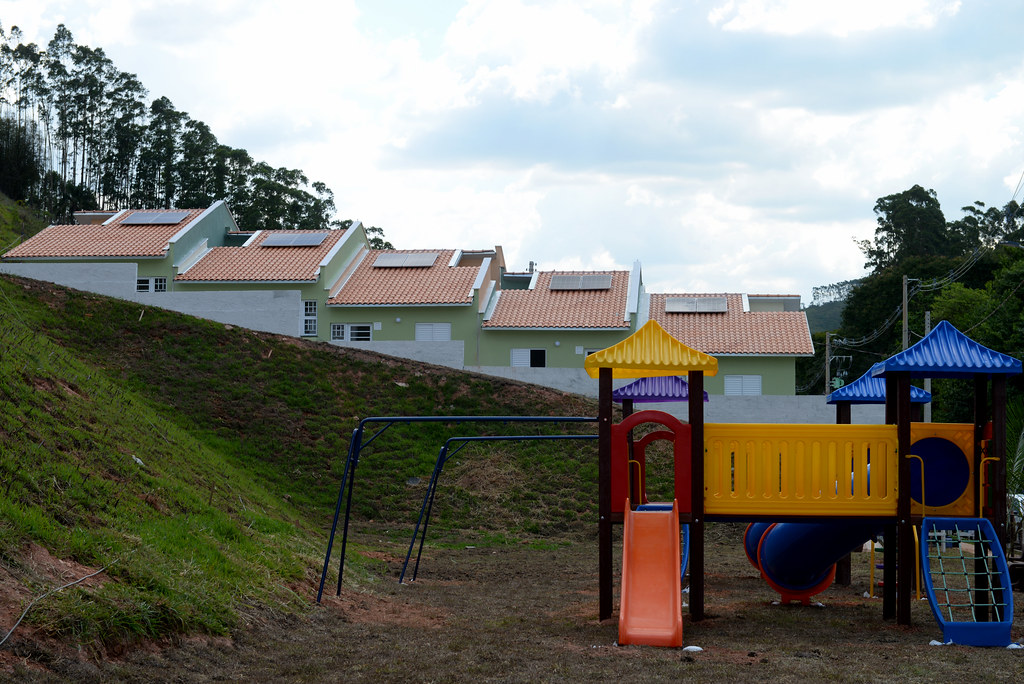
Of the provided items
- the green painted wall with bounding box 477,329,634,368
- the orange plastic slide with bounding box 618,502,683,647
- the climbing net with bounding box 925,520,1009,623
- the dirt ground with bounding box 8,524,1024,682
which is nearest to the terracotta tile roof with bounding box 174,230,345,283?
the green painted wall with bounding box 477,329,634,368

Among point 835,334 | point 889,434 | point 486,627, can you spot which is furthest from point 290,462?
point 835,334

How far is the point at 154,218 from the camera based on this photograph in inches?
1783

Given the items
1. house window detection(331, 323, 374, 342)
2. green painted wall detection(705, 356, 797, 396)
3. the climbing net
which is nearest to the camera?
the climbing net

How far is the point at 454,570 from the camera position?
17.2 m

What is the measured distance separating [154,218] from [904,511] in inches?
1609

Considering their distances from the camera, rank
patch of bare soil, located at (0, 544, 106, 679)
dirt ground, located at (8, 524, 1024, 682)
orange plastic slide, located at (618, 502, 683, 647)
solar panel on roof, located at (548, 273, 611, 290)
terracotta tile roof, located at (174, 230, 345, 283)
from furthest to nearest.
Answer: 1. solar panel on roof, located at (548, 273, 611, 290)
2. terracotta tile roof, located at (174, 230, 345, 283)
3. orange plastic slide, located at (618, 502, 683, 647)
4. dirt ground, located at (8, 524, 1024, 682)
5. patch of bare soil, located at (0, 544, 106, 679)

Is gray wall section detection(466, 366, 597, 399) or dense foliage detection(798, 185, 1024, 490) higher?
dense foliage detection(798, 185, 1024, 490)

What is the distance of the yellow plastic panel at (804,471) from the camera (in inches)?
456

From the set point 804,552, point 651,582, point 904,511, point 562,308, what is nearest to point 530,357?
point 562,308

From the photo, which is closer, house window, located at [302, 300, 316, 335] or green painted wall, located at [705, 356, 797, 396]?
green painted wall, located at [705, 356, 797, 396]

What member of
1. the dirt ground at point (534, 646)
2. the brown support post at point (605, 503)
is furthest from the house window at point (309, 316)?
the brown support post at point (605, 503)

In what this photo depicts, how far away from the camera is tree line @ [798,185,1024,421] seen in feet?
Result: 113

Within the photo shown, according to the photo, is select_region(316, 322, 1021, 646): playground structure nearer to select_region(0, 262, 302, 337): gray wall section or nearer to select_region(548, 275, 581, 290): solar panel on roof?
select_region(0, 262, 302, 337): gray wall section

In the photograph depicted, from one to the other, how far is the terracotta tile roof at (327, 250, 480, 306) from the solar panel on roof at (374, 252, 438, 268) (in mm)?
159
